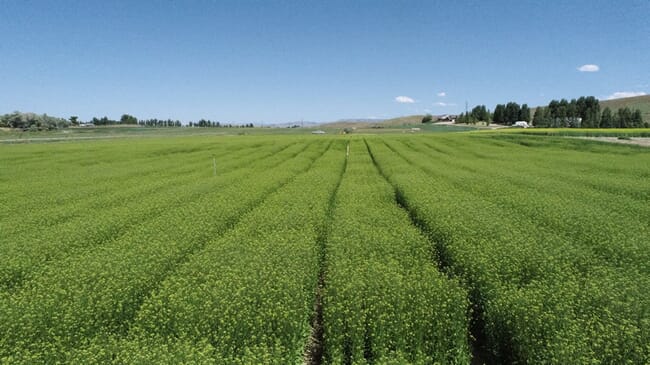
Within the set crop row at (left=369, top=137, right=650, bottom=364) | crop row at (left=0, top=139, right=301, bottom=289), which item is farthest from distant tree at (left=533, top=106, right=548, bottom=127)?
crop row at (left=0, top=139, right=301, bottom=289)

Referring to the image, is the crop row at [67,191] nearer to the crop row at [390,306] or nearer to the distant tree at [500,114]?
the crop row at [390,306]

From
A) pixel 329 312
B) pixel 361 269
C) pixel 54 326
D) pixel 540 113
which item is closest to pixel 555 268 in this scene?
pixel 361 269

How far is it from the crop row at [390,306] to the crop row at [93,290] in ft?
15.5

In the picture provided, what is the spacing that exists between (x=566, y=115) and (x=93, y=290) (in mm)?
158291

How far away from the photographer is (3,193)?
22812 millimetres

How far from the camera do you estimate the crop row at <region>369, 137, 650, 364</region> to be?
21.5ft

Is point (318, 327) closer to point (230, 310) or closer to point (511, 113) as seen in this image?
point (230, 310)

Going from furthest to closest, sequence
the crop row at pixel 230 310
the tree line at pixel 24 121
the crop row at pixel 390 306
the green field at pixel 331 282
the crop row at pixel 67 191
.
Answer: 1. the tree line at pixel 24 121
2. the crop row at pixel 67 191
3. the crop row at pixel 390 306
4. the green field at pixel 331 282
5. the crop row at pixel 230 310

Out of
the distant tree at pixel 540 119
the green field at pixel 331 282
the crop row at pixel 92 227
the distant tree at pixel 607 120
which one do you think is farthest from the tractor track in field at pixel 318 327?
the distant tree at pixel 540 119

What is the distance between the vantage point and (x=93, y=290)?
28.6ft

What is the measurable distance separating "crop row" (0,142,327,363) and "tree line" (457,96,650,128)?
138511mm

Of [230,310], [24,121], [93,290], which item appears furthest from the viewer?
[24,121]

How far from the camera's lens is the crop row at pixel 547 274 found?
656cm

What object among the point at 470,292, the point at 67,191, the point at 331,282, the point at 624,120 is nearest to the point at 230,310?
the point at 331,282
